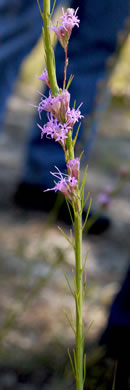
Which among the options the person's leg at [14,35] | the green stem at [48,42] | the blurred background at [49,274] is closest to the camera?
the green stem at [48,42]

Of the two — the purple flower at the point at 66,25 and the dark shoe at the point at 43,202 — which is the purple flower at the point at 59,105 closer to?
the purple flower at the point at 66,25

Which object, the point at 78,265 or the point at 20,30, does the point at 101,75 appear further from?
the point at 78,265

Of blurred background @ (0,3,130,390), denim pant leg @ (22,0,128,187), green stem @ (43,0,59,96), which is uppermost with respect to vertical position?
denim pant leg @ (22,0,128,187)

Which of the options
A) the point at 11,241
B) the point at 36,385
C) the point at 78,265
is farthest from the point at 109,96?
the point at 78,265

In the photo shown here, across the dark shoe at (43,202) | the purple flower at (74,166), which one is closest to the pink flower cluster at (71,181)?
the purple flower at (74,166)

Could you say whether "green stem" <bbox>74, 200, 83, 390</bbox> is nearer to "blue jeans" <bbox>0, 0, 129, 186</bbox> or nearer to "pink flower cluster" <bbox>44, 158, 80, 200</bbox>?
"pink flower cluster" <bbox>44, 158, 80, 200</bbox>

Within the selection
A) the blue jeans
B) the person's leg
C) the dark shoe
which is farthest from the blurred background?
the person's leg
